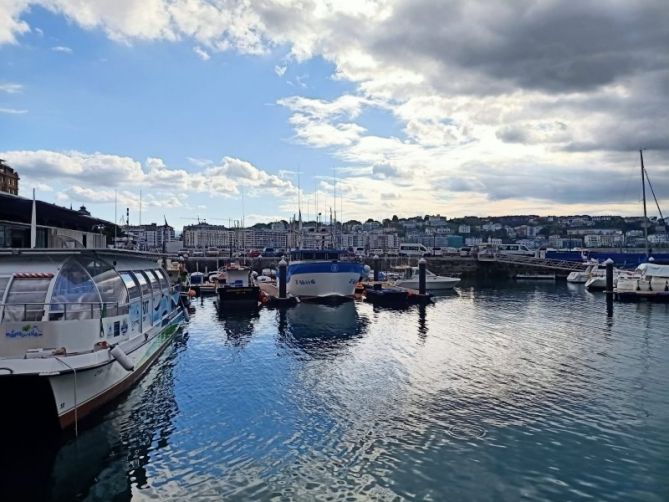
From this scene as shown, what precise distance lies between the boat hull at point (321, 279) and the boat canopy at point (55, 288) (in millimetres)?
32522

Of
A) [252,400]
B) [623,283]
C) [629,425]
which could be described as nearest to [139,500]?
[252,400]

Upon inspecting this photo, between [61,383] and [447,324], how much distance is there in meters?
28.3

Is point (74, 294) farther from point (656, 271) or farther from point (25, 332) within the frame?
point (656, 271)

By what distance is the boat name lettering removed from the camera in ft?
44.1

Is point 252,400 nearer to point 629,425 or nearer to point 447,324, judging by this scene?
point 629,425

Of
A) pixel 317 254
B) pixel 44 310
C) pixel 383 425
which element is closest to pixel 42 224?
pixel 44 310

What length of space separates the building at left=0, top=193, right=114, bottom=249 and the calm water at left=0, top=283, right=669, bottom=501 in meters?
9.07

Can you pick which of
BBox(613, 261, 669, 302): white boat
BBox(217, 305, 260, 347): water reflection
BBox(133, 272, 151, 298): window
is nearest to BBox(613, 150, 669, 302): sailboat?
BBox(613, 261, 669, 302): white boat

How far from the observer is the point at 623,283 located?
55.0 meters

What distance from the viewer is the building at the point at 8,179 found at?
75.2 m

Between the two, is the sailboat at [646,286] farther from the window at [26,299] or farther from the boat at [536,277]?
the window at [26,299]

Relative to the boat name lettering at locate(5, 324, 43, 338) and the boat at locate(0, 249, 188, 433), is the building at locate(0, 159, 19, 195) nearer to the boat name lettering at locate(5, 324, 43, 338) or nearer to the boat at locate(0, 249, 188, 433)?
the boat at locate(0, 249, 188, 433)

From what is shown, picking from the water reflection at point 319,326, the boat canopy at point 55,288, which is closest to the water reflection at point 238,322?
the water reflection at point 319,326

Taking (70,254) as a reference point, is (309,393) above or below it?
below
